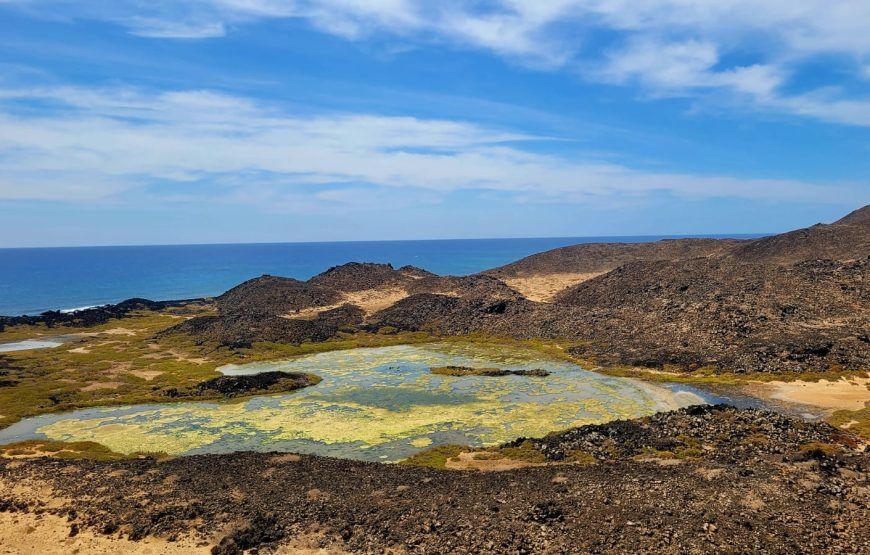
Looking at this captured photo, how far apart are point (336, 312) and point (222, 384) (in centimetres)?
4756

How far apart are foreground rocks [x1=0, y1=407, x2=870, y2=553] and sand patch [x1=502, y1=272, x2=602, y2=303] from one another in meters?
84.4

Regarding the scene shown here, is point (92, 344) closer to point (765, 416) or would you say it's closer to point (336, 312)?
point (336, 312)

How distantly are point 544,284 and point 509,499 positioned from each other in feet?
390

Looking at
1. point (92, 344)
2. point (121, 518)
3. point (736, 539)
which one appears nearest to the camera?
point (736, 539)

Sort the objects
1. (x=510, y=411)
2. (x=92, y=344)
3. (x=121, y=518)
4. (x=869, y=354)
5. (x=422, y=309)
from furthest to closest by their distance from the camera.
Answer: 1. (x=422, y=309)
2. (x=92, y=344)
3. (x=869, y=354)
4. (x=510, y=411)
5. (x=121, y=518)

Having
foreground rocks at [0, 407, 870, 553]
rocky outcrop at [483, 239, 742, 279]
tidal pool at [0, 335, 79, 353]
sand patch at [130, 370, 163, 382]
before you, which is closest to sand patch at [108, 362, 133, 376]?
sand patch at [130, 370, 163, 382]

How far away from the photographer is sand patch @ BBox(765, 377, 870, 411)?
48.8 meters

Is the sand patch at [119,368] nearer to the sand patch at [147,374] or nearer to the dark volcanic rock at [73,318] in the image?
the sand patch at [147,374]

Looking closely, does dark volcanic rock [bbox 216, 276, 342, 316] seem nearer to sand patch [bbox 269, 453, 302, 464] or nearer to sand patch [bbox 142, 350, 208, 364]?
sand patch [bbox 142, 350, 208, 364]

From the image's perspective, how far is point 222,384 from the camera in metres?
61.3

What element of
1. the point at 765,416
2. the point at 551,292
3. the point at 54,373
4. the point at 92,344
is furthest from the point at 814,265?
the point at 92,344

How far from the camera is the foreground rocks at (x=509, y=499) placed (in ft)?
86.8

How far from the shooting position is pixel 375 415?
5106 centimetres

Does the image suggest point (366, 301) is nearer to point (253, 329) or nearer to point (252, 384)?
point (253, 329)
